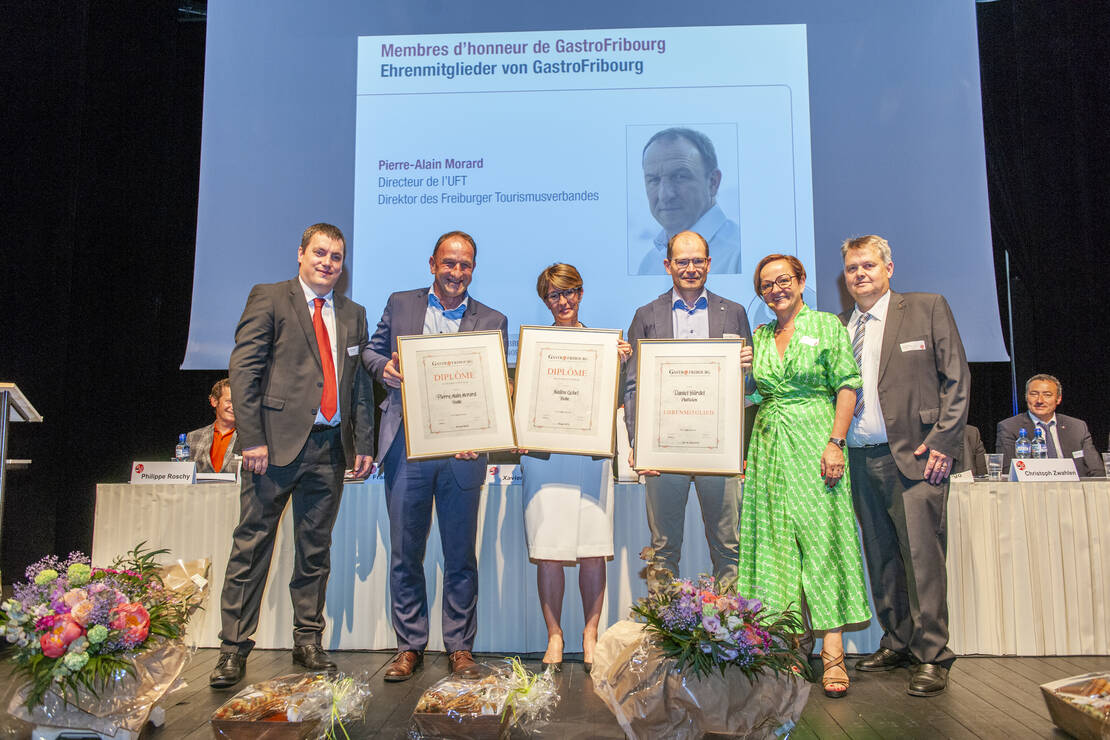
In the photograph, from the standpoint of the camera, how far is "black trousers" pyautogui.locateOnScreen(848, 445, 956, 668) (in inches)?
114

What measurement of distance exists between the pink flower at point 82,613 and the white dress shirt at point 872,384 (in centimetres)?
281

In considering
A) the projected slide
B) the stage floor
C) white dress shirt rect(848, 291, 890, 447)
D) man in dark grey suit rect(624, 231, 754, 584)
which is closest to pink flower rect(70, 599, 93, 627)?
the stage floor

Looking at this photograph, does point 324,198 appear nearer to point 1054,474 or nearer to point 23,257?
point 23,257

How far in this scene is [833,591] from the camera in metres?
2.74

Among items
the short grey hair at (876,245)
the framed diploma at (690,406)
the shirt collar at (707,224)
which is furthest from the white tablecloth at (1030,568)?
the shirt collar at (707,224)

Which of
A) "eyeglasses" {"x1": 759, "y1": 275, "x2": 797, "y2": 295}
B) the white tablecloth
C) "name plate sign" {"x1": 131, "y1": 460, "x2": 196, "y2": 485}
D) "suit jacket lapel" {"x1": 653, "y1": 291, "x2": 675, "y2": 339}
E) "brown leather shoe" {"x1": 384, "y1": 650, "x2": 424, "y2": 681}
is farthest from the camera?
"name plate sign" {"x1": 131, "y1": 460, "x2": 196, "y2": 485}

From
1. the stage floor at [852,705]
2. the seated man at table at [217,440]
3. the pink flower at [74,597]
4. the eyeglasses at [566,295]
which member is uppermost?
the eyeglasses at [566,295]

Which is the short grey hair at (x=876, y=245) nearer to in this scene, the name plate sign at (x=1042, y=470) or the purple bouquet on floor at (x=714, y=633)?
the name plate sign at (x=1042, y=470)

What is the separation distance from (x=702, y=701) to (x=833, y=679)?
0.96m

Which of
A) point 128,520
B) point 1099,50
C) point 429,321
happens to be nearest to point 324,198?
point 429,321

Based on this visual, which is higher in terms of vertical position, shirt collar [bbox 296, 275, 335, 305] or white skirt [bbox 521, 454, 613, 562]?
shirt collar [bbox 296, 275, 335, 305]

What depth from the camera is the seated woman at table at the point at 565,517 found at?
3.02 m

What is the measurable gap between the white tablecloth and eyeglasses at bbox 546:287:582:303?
79.2 inches

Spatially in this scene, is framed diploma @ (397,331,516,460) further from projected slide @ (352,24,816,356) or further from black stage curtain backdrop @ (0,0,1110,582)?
black stage curtain backdrop @ (0,0,1110,582)
